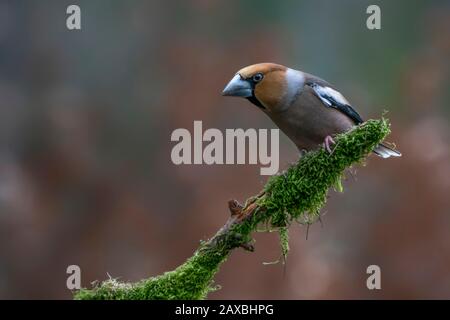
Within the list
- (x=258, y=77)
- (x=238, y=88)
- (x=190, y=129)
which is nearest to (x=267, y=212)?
(x=238, y=88)

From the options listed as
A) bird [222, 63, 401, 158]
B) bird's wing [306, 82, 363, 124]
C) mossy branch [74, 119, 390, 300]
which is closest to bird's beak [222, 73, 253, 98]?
bird [222, 63, 401, 158]

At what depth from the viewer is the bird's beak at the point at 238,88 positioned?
463 cm

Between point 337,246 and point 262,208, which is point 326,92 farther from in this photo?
point 337,246

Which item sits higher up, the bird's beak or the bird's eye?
the bird's eye

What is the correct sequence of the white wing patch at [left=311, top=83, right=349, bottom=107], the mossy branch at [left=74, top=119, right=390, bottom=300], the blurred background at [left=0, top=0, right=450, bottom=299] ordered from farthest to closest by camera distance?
the blurred background at [left=0, top=0, right=450, bottom=299] < the white wing patch at [left=311, top=83, right=349, bottom=107] < the mossy branch at [left=74, top=119, right=390, bottom=300]

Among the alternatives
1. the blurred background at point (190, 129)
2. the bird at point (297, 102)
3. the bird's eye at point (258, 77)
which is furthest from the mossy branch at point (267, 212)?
the blurred background at point (190, 129)

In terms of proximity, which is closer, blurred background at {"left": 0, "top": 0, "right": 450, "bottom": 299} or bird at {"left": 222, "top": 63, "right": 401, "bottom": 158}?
bird at {"left": 222, "top": 63, "right": 401, "bottom": 158}

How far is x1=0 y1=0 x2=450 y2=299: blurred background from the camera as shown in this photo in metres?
8.27

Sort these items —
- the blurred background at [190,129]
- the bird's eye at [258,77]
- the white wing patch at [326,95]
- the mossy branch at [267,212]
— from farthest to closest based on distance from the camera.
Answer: the blurred background at [190,129], the white wing patch at [326,95], the bird's eye at [258,77], the mossy branch at [267,212]

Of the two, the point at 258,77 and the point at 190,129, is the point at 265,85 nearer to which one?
the point at 258,77

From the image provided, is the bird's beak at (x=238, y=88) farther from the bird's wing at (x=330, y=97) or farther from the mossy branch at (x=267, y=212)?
the mossy branch at (x=267, y=212)

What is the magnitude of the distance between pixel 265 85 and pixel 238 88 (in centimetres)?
22

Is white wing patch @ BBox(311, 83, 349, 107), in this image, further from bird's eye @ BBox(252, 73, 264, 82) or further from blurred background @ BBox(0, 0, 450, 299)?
blurred background @ BBox(0, 0, 450, 299)
